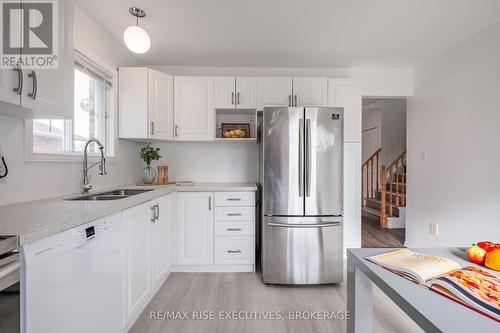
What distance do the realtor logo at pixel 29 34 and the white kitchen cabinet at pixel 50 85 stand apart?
2 centimetres

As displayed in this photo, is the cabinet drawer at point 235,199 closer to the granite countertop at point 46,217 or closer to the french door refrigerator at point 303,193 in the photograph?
the french door refrigerator at point 303,193

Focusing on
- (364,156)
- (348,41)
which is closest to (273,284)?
(348,41)

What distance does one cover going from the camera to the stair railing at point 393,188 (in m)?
4.66

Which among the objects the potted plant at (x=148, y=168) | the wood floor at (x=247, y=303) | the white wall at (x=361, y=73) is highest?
the white wall at (x=361, y=73)

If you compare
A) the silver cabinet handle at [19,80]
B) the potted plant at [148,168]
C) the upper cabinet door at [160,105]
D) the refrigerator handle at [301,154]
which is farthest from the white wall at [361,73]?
the silver cabinet handle at [19,80]

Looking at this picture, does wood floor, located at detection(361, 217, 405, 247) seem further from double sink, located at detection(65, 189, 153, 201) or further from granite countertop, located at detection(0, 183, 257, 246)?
granite countertop, located at detection(0, 183, 257, 246)

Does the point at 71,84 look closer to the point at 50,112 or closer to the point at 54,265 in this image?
the point at 50,112

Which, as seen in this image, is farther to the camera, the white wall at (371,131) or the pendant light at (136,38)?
the white wall at (371,131)

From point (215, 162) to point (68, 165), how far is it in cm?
173

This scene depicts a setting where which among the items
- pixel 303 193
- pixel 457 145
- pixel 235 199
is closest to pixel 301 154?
pixel 303 193

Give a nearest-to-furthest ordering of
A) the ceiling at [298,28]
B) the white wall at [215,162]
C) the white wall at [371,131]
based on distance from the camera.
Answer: the ceiling at [298,28] → the white wall at [215,162] → the white wall at [371,131]


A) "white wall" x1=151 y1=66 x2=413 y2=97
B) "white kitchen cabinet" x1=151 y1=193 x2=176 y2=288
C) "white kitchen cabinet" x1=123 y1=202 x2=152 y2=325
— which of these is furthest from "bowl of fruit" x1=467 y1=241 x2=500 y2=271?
"white wall" x1=151 y1=66 x2=413 y2=97

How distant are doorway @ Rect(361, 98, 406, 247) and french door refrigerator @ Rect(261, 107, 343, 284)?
2.12m

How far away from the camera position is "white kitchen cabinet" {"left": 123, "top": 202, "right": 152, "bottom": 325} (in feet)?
5.35
